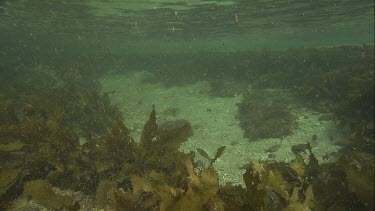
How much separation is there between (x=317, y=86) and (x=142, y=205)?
12.1 meters

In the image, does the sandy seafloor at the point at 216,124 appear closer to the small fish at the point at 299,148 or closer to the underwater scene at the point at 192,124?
the underwater scene at the point at 192,124

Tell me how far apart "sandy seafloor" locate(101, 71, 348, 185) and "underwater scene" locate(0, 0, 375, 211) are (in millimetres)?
61

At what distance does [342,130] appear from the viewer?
9.65 m

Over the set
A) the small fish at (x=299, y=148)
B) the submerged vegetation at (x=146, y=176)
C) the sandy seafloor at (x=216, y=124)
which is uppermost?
the submerged vegetation at (x=146, y=176)

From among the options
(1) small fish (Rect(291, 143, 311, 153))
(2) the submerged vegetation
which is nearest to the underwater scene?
(2) the submerged vegetation

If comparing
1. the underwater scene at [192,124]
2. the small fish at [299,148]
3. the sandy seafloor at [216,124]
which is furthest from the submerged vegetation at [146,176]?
the sandy seafloor at [216,124]

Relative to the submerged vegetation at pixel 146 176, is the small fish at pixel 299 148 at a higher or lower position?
lower

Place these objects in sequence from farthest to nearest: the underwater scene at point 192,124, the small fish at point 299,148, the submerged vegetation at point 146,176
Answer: the small fish at point 299,148 → the underwater scene at point 192,124 → the submerged vegetation at point 146,176

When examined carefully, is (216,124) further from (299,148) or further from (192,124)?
(299,148)

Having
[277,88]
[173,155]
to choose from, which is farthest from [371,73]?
[173,155]

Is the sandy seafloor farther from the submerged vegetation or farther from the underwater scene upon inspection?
the submerged vegetation

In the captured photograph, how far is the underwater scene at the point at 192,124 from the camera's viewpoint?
3.79m

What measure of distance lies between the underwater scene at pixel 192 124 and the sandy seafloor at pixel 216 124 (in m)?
0.06

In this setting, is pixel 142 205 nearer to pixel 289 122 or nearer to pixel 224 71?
pixel 289 122
